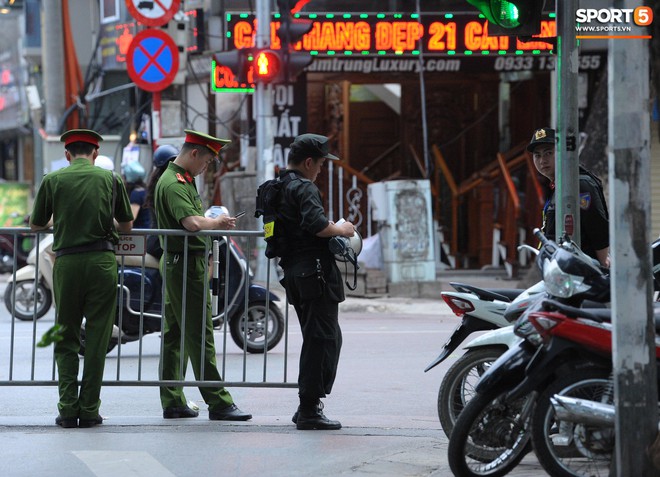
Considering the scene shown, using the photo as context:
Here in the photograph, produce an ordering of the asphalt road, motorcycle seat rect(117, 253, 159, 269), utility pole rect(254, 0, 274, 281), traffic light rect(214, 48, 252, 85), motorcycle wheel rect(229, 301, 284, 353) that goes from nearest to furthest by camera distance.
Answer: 1. the asphalt road
2. motorcycle seat rect(117, 253, 159, 269)
3. motorcycle wheel rect(229, 301, 284, 353)
4. traffic light rect(214, 48, 252, 85)
5. utility pole rect(254, 0, 274, 281)

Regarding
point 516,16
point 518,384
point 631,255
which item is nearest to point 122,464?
point 518,384

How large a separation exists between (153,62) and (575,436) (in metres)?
12.2

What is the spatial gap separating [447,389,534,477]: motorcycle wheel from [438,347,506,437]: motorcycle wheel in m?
0.82

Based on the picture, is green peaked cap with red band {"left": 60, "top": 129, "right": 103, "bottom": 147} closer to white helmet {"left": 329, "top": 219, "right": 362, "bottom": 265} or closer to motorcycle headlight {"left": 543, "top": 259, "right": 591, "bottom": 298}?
white helmet {"left": 329, "top": 219, "right": 362, "bottom": 265}

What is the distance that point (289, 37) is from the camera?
624 inches

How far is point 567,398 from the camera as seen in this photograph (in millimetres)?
5273

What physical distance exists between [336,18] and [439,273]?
168 inches

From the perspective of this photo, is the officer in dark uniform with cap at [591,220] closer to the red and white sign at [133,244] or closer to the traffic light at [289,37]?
the red and white sign at [133,244]

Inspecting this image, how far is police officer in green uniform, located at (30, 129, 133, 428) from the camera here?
7188mm

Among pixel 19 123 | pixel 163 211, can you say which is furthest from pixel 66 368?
pixel 19 123

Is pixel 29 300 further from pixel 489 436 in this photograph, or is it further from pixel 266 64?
pixel 489 436

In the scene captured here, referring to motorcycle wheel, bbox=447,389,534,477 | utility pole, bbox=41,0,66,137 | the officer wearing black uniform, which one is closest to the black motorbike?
the officer wearing black uniform

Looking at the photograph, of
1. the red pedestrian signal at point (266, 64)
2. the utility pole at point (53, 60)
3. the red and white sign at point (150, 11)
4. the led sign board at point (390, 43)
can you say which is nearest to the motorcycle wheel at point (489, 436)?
the red pedestrian signal at point (266, 64)

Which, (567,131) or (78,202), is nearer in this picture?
(567,131)
